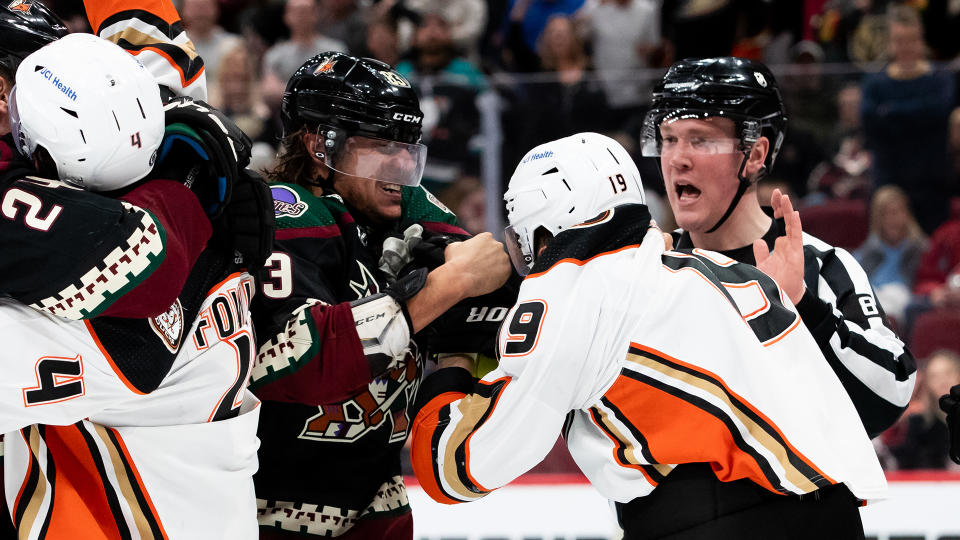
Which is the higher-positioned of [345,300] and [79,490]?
[345,300]

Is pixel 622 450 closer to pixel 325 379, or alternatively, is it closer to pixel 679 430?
pixel 679 430

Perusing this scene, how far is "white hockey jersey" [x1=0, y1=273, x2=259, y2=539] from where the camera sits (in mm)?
2236

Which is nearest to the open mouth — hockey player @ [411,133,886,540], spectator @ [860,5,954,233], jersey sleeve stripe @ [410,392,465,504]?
hockey player @ [411,133,886,540]

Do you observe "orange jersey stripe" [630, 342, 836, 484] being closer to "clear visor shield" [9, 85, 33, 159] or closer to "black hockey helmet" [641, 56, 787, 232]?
"black hockey helmet" [641, 56, 787, 232]

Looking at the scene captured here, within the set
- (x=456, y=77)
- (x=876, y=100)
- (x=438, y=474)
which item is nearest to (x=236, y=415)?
(x=438, y=474)

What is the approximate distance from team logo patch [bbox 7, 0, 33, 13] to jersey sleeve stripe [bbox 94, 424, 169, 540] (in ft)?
2.95

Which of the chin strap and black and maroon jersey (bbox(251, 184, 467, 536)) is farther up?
the chin strap

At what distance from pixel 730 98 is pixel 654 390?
1233 millimetres

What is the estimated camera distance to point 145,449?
231cm

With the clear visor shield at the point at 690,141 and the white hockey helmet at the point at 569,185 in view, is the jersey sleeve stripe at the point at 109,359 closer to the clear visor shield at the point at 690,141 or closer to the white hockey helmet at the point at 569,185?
the white hockey helmet at the point at 569,185

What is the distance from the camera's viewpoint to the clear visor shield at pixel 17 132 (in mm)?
2145

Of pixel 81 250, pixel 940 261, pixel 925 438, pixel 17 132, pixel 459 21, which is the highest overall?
pixel 17 132

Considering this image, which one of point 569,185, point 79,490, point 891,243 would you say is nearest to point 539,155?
point 569,185

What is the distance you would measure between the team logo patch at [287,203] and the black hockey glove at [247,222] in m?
0.28
